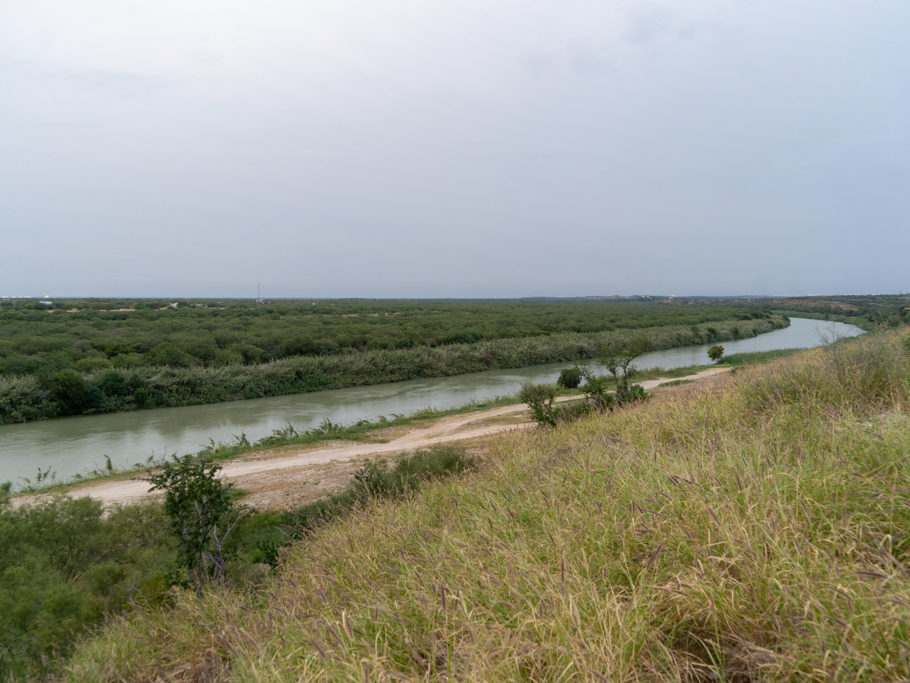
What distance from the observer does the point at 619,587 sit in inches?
96.9

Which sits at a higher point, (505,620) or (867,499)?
(867,499)

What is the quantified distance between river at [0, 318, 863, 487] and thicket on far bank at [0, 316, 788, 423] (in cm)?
83

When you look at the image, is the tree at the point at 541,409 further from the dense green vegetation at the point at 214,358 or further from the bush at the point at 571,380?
the dense green vegetation at the point at 214,358

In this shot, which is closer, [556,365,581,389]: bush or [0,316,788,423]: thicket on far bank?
[0,316,788,423]: thicket on far bank

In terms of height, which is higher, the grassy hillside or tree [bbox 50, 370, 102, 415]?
the grassy hillside

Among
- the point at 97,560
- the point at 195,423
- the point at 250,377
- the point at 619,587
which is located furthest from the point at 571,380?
the point at 619,587

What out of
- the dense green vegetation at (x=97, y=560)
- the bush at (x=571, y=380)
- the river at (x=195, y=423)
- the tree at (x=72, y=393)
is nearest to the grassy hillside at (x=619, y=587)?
the dense green vegetation at (x=97, y=560)

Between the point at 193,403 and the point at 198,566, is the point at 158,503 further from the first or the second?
the point at 193,403

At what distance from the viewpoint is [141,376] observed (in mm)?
26719

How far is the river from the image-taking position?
17.6m

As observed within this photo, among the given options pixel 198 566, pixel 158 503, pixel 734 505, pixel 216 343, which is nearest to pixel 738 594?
pixel 734 505

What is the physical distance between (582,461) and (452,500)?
4.71 feet

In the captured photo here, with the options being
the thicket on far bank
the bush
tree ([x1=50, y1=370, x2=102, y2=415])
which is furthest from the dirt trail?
the thicket on far bank

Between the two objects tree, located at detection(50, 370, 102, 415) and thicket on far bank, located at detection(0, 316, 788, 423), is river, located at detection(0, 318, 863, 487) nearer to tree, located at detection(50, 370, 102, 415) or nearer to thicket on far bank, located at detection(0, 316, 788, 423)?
tree, located at detection(50, 370, 102, 415)
